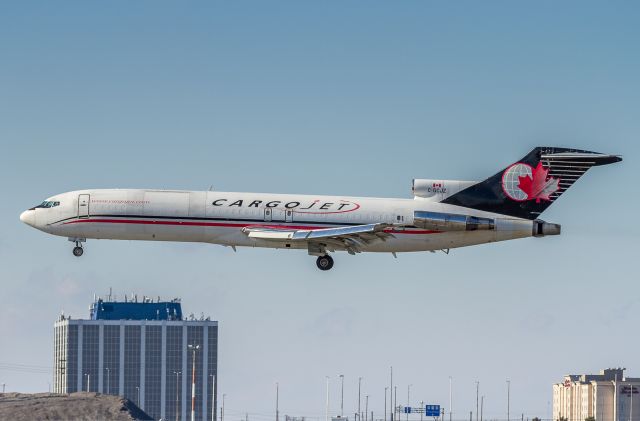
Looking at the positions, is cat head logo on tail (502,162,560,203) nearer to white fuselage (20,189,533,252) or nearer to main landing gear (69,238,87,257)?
white fuselage (20,189,533,252)

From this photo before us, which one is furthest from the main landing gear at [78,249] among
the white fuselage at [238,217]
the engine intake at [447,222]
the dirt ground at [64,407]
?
the dirt ground at [64,407]

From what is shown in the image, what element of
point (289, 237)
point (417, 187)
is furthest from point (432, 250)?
point (289, 237)

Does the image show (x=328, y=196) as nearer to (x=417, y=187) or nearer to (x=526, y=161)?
(x=417, y=187)

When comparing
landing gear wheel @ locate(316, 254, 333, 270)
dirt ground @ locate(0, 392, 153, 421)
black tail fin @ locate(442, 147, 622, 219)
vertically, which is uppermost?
black tail fin @ locate(442, 147, 622, 219)

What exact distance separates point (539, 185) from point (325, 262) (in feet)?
57.2

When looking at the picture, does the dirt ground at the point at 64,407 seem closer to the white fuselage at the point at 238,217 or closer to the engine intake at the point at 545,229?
the white fuselage at the point at 238,217

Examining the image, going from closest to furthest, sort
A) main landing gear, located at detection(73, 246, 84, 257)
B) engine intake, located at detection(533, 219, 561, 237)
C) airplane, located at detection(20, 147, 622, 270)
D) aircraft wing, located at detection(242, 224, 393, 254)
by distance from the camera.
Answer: aircraft wing, located at detection(242, 224, 393, 254)
airplane, located at detection(20, 147, 622, 270)
engine intake, located at detection(533, 219, 561, 237)
main landing gear, located at detection(73, 246, 84, 257)

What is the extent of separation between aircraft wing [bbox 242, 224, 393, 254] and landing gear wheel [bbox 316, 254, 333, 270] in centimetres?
106

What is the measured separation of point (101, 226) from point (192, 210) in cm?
709

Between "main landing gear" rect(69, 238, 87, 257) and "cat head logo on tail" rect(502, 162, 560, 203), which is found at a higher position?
"cat head logo on tail" rect(502, 162, 560, 203)

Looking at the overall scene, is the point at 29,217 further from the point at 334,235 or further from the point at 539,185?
the point at 539,185

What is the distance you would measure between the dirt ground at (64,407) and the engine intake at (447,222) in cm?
5282

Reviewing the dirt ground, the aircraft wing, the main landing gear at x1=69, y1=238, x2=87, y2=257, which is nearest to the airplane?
the aircraft wing

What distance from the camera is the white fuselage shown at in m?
104
